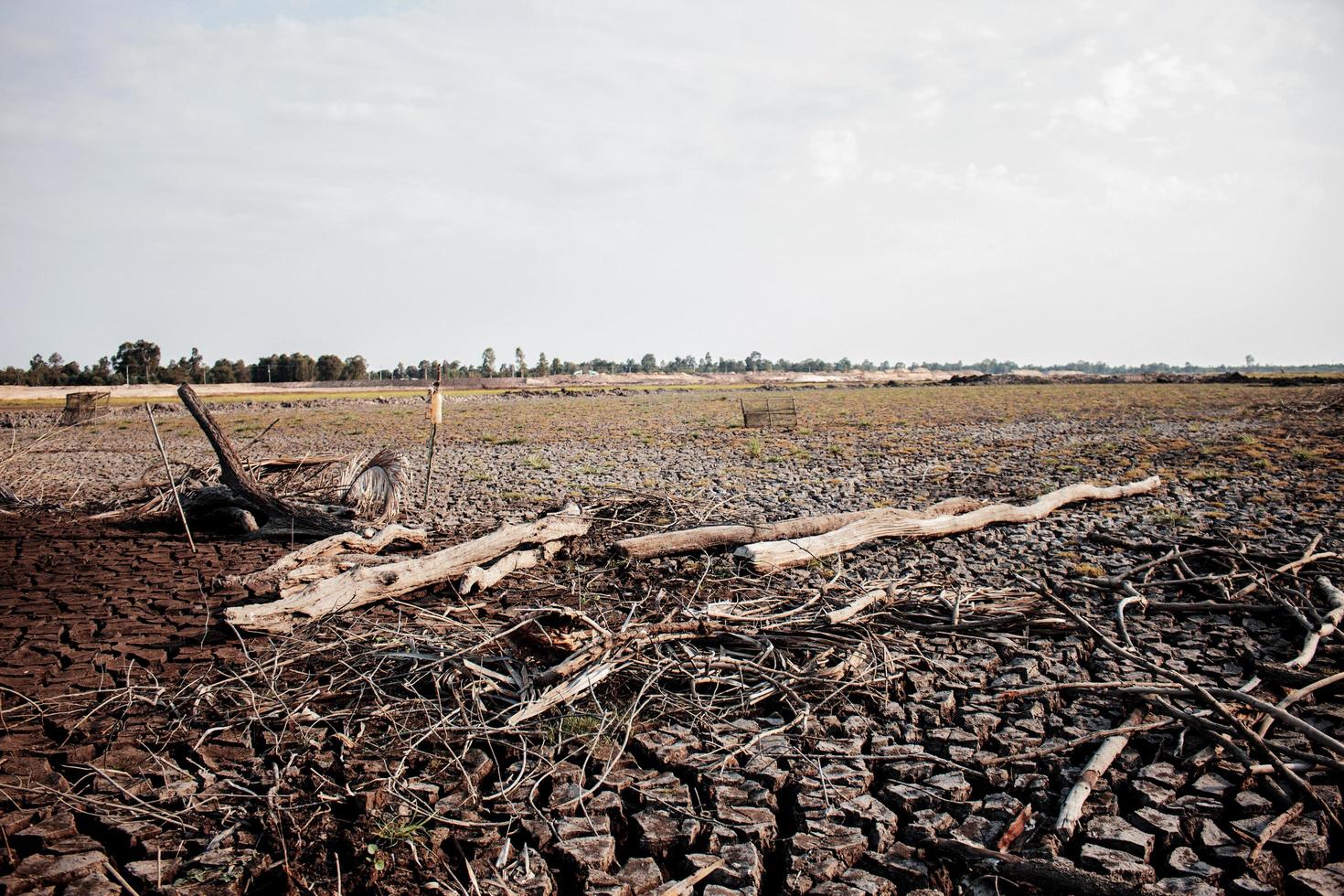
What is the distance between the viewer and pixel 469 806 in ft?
11.5

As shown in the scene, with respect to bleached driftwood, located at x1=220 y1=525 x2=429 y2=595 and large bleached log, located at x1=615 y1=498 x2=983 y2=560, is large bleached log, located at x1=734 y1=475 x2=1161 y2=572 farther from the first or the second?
bleached driftwood, located at x1=220 y1=525 x2=429 y2=595

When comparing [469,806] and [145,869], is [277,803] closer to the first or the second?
[145,869]

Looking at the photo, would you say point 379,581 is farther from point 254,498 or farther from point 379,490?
point 379,490

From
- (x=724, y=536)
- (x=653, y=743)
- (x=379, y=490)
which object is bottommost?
(x=653, y=743)

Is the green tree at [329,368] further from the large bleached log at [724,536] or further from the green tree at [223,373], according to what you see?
the large bleached log at [724,536]


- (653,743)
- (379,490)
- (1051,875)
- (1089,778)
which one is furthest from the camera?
(379,490)

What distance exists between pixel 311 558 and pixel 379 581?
1278 mm

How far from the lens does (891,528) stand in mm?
8242

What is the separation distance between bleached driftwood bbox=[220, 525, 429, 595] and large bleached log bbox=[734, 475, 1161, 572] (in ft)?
11.7

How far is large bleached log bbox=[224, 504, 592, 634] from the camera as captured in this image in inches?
210

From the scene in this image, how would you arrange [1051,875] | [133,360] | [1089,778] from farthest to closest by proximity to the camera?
[133,360] → [1089,778] → [1051,875]

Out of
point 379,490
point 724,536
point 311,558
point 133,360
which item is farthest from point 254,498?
point 133,360

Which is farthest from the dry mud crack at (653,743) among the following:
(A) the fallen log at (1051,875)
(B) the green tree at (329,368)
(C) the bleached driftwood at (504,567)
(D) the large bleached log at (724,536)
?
(B) the green tree at (329,368)

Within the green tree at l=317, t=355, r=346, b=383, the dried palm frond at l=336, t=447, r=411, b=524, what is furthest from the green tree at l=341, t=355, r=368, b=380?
the dried palm frond at l=336, t=447, r=411, b=524
